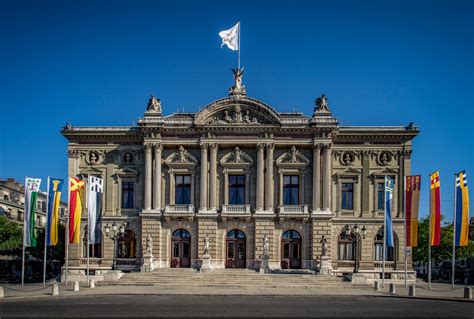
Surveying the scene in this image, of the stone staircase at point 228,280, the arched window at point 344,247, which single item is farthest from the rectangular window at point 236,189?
the arched window at point 344,247

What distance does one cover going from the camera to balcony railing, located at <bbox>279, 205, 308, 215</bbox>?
54.5m

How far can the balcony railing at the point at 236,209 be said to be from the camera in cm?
5474

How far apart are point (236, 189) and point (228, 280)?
32.4 ft

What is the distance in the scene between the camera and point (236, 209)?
55031 millimetres

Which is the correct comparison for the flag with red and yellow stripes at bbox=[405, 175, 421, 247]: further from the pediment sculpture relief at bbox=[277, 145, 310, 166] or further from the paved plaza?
the pediment sculpture relief at bbox=[277, 145, 310, 166]

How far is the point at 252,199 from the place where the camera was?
5544 cm

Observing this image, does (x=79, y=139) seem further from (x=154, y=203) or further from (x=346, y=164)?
(x=346, y=164)

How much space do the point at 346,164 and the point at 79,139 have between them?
79.2 feet

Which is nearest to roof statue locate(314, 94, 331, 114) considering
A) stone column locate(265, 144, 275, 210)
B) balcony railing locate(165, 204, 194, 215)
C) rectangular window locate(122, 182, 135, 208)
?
stone column locate(265, 144, 275, 210)

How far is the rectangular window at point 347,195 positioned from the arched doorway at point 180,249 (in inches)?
555

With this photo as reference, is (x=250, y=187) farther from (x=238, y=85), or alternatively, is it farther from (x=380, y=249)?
(x=380, y=249)

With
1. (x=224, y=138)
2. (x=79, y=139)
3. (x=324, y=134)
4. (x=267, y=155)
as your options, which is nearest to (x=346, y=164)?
(x=324, y=134)

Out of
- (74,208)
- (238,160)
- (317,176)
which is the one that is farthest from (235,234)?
(74,208)

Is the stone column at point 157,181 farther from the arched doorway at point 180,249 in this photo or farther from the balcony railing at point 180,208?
the arched doorway at point 180,249
